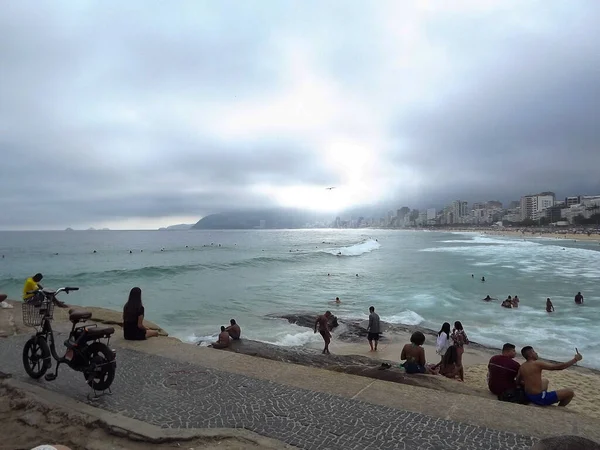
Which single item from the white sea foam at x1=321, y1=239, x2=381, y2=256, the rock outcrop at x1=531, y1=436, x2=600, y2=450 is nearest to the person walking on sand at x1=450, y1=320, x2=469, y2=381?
the rock outcrop at x1=531, y1=436, x2=600, y2=450

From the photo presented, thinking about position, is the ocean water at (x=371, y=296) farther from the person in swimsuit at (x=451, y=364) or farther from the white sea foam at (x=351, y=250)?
the white sea foam at (x=351, y=250)

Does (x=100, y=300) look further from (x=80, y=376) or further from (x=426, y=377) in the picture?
(x=426, y=377)

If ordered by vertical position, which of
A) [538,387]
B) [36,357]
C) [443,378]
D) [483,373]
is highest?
[36,357]

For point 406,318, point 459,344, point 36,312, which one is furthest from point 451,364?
point 406,318

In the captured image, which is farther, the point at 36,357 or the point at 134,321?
the point at 134,321

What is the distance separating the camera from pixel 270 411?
457 cm

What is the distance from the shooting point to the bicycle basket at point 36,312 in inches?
216

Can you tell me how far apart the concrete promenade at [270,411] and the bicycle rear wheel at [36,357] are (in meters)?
0.15

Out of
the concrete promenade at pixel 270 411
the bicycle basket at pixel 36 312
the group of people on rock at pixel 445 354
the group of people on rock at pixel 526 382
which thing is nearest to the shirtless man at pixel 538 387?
the group of people on rock at pixel 526 382

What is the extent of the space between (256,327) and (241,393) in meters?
12.8

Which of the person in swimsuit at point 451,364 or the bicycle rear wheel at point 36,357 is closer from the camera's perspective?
the bicycle rear wheel at point 36,357

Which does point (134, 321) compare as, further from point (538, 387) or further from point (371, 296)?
point (371, 296)

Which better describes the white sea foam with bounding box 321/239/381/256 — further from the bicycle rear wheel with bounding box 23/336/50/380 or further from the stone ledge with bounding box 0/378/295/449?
the stone ledge with bounding box 0/378/295/449

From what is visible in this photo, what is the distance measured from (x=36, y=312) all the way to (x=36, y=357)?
2.59 ft
